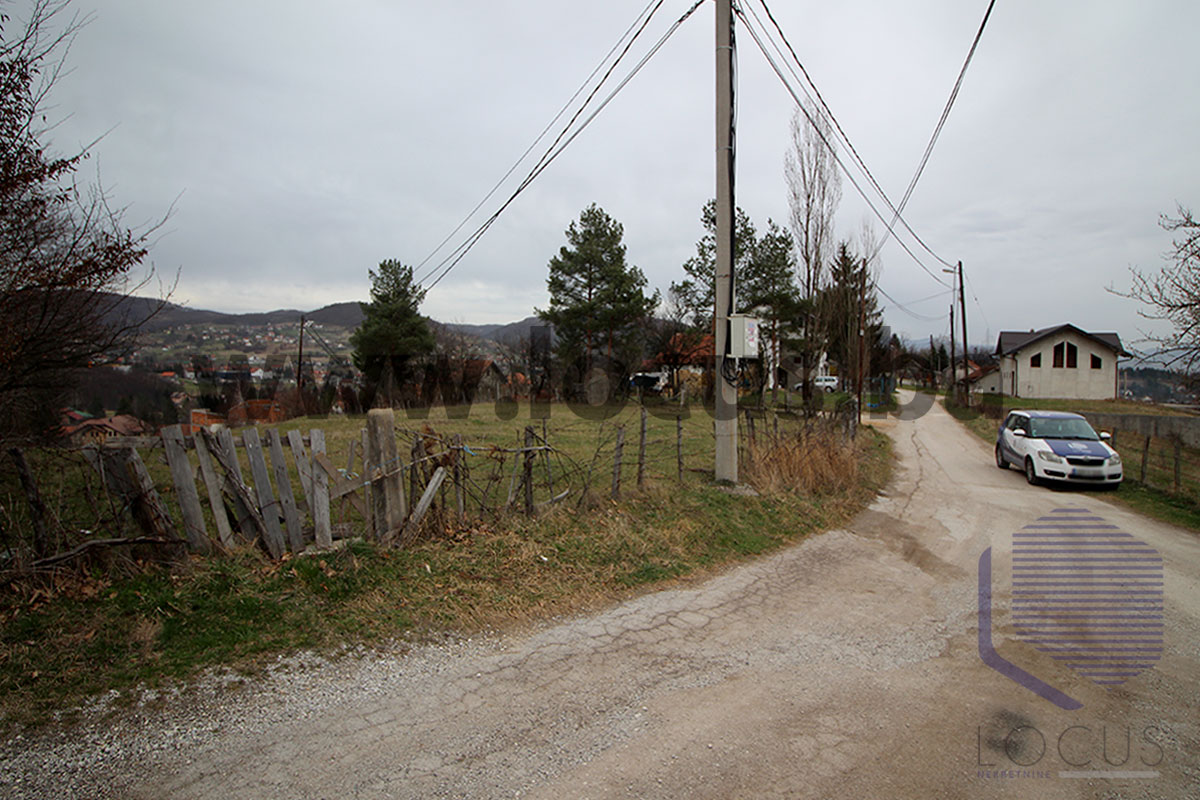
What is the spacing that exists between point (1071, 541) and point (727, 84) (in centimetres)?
812

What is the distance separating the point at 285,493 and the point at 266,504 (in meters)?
0.19

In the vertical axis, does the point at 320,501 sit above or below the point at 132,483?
below

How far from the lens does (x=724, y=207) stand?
916 centimetres

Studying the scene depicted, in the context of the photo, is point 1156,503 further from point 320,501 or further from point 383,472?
point 320,501

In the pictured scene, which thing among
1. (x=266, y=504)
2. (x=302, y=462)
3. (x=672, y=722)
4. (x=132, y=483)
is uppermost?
(x=302, y=462)

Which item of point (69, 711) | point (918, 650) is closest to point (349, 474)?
point (69, 711)

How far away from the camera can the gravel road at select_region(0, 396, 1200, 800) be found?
3.01 meters

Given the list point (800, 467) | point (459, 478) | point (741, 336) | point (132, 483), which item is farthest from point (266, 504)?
point (800, 467)

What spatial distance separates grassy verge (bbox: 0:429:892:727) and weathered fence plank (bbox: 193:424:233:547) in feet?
0.81

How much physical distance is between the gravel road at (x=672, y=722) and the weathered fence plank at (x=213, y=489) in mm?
1714

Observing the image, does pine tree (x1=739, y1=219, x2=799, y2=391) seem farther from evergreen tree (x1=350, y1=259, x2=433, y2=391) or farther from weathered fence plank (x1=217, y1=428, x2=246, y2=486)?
weathered fence plank (x1=217, y1=428, x2=246, y2=486)

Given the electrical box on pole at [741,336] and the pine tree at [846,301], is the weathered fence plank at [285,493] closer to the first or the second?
the electrical box on pole at [741,336]

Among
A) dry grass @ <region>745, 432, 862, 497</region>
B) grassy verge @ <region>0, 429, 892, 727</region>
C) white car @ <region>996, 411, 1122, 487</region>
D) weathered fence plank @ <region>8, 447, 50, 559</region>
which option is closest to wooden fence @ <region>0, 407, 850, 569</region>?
weathered fence plank @ <region>8, 447, 50, 559</region>

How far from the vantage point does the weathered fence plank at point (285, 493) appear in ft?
17.2
